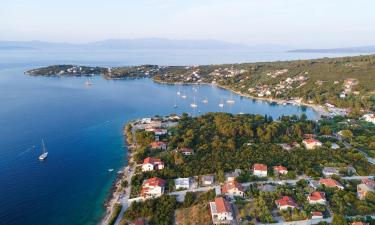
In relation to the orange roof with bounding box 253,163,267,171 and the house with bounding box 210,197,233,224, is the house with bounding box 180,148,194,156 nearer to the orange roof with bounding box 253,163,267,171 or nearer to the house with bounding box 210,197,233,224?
the orange roof with bounding box 253,163,267,171

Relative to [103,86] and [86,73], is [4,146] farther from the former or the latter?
[86,73]

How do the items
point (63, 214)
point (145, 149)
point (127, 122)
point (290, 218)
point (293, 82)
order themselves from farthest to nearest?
1. point (293, 82)
2. point (127, 122)
3. point (145, 149)
4. point (63, 214)
5. point (290, 218)

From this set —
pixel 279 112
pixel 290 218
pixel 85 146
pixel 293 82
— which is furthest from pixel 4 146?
pixel 293 82

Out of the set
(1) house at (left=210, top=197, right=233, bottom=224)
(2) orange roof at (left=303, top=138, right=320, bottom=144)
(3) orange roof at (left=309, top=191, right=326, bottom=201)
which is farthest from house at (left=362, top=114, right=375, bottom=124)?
(1) house at (left=210, top=197, right=233, bottom=224)

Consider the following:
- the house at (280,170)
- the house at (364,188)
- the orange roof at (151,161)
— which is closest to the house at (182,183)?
the orange roof at (151,161)

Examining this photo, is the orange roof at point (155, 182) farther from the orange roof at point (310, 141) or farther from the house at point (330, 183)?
the orange roof at point (310, 141)

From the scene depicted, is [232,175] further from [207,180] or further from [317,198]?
[317,198]

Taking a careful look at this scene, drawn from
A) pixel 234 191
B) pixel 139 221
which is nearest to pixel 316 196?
pixel 234 191
